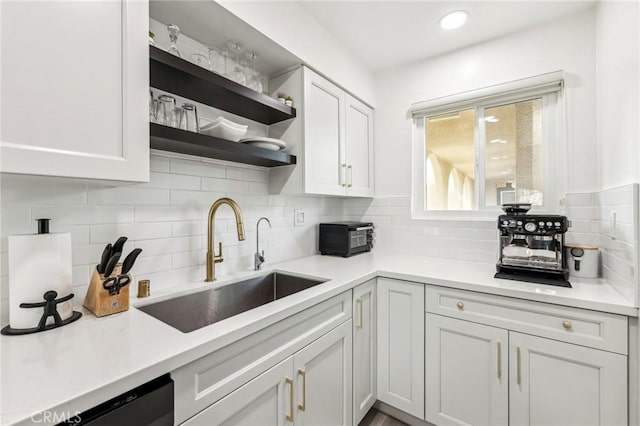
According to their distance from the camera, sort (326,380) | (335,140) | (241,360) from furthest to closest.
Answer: (335,140), (326,380), (241,360)

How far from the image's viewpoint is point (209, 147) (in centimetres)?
124

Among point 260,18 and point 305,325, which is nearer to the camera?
point 305,325

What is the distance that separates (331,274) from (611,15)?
6.43ft

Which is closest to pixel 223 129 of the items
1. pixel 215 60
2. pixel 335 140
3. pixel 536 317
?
pixel 215 60

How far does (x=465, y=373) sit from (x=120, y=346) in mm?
1549

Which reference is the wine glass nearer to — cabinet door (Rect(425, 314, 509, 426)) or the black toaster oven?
the black toaster oven

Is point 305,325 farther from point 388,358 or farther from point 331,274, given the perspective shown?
point 388,358

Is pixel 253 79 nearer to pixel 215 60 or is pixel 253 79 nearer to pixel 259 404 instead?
pixel 215 60

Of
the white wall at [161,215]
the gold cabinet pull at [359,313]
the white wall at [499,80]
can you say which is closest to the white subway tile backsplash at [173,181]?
the white wall at [161,215]

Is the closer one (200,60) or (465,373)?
(200,60)

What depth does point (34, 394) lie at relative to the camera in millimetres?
560

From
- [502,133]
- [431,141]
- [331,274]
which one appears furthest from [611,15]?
[331,274]

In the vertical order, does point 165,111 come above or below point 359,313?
above

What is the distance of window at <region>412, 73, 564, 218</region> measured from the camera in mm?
1869
